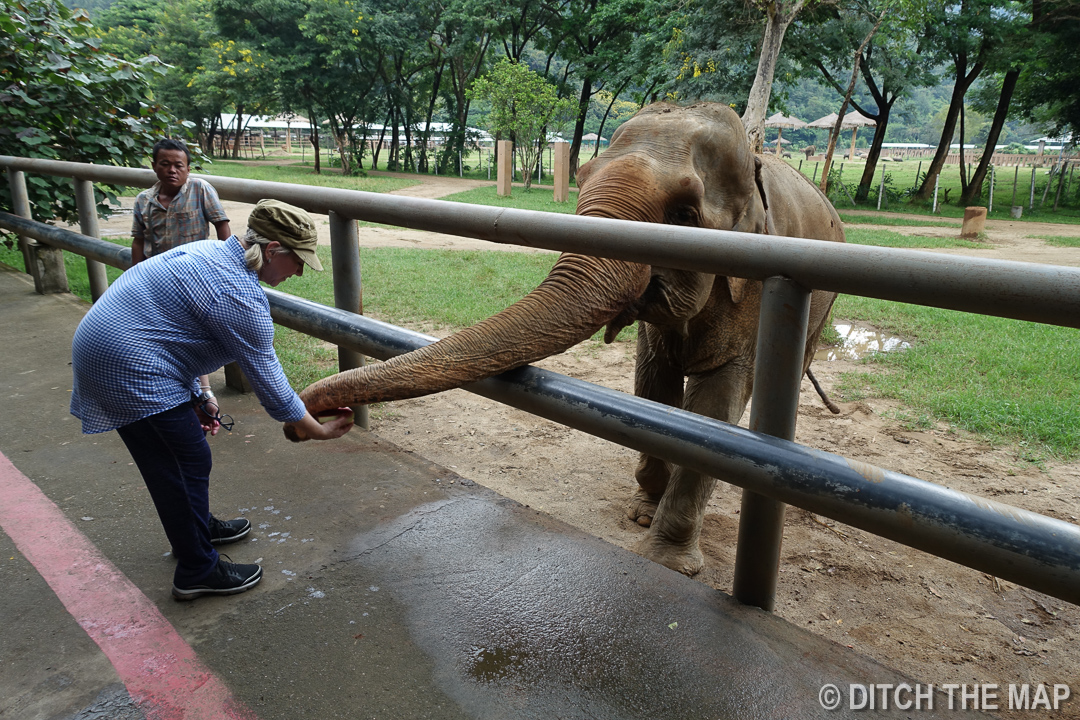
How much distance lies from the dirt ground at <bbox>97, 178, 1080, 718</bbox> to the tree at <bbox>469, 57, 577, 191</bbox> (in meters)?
21.7

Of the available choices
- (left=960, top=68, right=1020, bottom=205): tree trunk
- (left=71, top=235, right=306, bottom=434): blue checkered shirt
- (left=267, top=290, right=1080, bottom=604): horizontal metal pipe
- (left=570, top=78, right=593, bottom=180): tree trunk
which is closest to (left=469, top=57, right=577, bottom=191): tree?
(left=570, top=78, right=593, bottom=180): tree trunk

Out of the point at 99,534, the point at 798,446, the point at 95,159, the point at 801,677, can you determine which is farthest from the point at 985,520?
the point at 95,159

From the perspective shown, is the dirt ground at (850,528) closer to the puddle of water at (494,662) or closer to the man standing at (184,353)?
the puddle of water at (494,662)

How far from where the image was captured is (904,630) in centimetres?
315

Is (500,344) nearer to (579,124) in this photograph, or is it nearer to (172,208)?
(172,208)

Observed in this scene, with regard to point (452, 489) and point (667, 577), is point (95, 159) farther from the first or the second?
point (667, 577)

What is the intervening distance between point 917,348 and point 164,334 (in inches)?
276

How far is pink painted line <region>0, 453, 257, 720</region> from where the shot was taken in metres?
1.88

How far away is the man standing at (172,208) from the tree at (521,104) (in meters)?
23.1

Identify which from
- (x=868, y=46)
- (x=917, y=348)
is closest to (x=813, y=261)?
(x=917, y=348)

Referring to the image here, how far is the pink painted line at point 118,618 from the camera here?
188 centimetres

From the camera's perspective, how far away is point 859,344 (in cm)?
765

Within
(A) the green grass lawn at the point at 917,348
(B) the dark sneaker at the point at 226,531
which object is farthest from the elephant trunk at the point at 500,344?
(A) the green grass lawn at the point at 917,348

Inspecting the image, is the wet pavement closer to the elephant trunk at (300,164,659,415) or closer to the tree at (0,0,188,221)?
Answer: the elephant trunk at (300,164,659,415)
